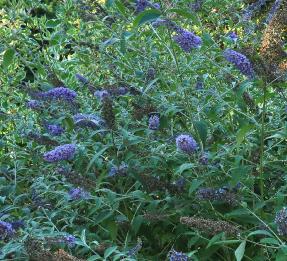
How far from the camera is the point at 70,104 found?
9.77 feet

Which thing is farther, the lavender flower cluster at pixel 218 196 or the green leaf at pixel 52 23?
the green leaf at pixel 52 23

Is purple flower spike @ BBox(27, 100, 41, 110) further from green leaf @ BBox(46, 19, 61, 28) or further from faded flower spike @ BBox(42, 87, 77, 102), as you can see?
green leaf @ BBox(46, 19, 61, 28)

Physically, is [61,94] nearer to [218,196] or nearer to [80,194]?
[80,194]

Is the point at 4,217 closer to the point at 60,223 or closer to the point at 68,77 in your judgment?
the point at 60,223

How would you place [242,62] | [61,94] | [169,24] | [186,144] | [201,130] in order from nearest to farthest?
[186,144], [242,62], [201,130], [169,24], [61,94]

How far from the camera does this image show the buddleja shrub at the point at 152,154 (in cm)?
236

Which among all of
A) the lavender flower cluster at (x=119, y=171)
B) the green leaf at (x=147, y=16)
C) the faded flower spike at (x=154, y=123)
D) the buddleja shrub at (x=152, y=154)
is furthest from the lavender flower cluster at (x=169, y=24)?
the lavender flower cluster at (x=119, y=171)

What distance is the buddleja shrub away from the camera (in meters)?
2.36

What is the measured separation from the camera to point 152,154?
278cm

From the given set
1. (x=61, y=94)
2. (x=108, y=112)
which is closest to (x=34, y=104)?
(x=61, y=94)

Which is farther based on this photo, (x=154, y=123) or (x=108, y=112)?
(x=154, y=123)

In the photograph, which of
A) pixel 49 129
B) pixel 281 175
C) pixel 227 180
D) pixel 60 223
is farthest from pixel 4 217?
pixel 281 175

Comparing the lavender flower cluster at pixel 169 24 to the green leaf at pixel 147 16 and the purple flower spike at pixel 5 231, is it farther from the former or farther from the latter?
the purple flower spike at pixel 5 231

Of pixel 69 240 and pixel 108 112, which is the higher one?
pixel 108 112
